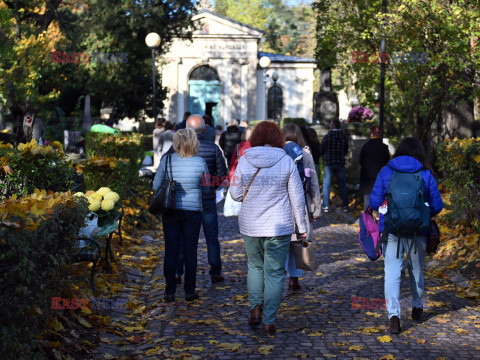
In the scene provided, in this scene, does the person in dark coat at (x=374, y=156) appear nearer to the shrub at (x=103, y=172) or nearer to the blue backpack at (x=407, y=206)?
the shrub at (x=103, y=172)

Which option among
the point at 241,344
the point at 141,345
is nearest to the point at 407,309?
the point at 241,344

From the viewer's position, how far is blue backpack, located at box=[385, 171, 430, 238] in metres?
6.26

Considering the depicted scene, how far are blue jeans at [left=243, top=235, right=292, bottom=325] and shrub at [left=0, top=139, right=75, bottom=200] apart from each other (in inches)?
123

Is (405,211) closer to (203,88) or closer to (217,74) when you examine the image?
(203,88)

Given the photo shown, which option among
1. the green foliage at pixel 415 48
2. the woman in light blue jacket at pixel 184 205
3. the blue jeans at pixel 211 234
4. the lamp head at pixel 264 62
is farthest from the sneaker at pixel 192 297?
the lamp head at pixel 264 62

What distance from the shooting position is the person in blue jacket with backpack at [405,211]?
6.28m

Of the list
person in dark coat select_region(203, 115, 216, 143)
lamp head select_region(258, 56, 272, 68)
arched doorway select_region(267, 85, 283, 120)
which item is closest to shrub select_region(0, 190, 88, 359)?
person in dark coat select_region(203, 115, 216, 143)

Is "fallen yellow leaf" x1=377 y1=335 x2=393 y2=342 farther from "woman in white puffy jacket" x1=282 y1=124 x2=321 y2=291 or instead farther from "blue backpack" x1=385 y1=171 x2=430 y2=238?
"woman in white puffy jacket" x1=282 y1=124 x2=321 y2=291

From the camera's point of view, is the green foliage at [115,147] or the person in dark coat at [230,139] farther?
the person in dark coat at [230,139]

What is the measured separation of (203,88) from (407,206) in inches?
1788

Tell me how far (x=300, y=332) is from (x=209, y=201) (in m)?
2.46

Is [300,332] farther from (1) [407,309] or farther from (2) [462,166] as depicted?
(2) [462,166]

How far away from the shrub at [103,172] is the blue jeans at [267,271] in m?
4.89

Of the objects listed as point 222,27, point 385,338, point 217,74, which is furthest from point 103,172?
point 222,27
